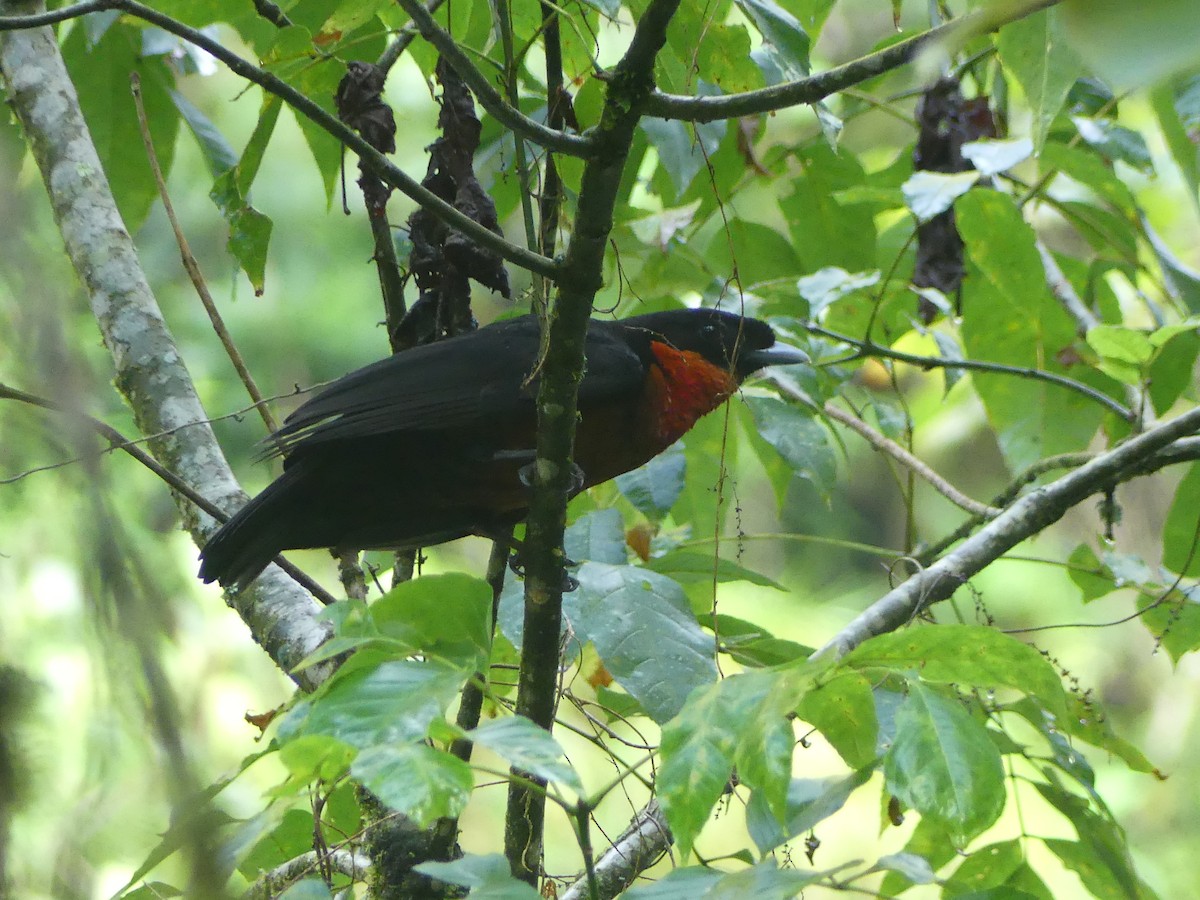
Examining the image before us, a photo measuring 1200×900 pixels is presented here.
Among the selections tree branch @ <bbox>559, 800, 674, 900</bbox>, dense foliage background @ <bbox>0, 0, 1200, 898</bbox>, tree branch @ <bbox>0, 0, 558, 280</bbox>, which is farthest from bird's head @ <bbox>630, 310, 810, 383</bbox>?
tree branch @ <bbox>0, 0, 558, 280</bbox>

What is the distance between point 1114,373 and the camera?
2453 mm

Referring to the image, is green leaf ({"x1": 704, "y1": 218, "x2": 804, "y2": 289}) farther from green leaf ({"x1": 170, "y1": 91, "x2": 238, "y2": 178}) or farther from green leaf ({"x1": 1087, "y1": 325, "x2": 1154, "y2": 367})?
green leaf ({"x1": 170, "y1": 91, "x2": 238, "y2": 178})

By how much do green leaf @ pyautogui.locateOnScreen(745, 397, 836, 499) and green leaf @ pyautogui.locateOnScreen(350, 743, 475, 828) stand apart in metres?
1.56

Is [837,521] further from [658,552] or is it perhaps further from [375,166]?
[375,166]

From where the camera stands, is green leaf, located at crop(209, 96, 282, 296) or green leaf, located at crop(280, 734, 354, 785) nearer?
green leaf, located at crop(280, 734, 354, 785)

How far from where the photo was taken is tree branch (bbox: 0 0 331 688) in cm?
247

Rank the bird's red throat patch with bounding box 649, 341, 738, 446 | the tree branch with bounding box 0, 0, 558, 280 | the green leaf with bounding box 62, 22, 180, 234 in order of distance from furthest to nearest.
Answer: the bird's red throat patch with bounding box 649, 341, 738, 446 < the green leaf with bounding box 62, 22, 180, 234 < the tree branch with bounding box 0, 0, 558, 280

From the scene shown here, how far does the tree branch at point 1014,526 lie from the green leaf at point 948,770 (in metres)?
0.91

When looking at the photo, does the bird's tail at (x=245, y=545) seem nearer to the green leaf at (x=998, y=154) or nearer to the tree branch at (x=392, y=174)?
the tree branch at (x=392, y=174)

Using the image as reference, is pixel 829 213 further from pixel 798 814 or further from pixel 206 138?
pixel 798 814

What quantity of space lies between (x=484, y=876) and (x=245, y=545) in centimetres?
140

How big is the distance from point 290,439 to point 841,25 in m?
8.52

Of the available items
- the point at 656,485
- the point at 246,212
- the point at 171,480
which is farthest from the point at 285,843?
the point at 246,212

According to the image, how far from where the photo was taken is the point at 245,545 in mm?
2410
